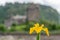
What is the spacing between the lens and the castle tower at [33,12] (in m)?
3.53

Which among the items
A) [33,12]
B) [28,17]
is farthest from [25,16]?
[33,12]

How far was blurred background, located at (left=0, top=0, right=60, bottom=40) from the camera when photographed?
353 centimetres

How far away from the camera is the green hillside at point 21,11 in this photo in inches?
140

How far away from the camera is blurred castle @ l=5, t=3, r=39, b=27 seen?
11.6 ft

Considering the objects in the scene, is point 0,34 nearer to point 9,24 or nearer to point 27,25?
point 9,24

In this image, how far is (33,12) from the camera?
11.6 feet

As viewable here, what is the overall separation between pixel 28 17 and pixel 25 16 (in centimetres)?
7

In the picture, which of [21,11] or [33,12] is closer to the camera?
[33,12]

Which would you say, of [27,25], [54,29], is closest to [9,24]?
[27,25]

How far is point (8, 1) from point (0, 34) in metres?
0.66

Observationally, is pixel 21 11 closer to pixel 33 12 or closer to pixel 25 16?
pixel 25 16

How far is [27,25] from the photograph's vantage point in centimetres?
343

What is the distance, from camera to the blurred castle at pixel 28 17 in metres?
3.53

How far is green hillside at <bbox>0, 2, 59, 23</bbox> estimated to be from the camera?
3.55 metres
